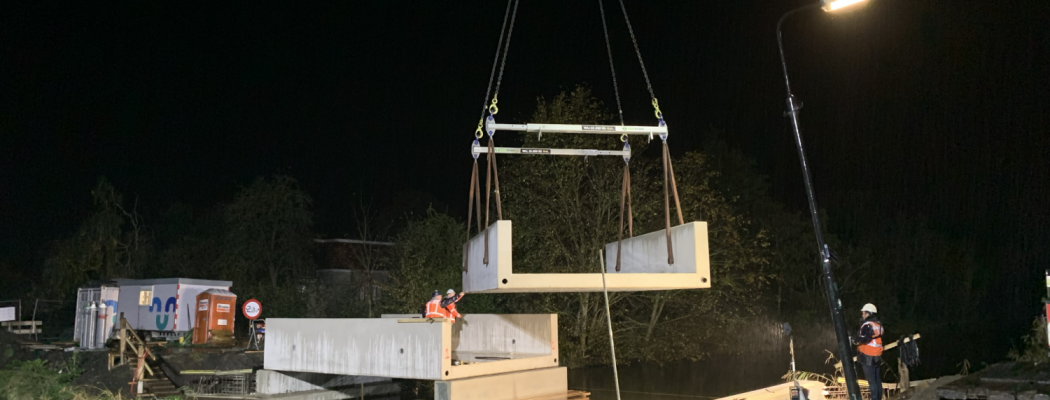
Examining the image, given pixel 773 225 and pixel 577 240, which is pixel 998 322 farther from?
pixel 577 240

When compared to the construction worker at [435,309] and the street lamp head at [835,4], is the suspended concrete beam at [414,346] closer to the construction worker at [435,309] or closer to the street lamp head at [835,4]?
the construction worker at [435,309]

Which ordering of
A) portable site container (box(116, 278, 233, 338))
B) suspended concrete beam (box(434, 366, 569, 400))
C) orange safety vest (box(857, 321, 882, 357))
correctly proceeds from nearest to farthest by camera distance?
orange safety vest (box(857, 321, 882, 357)) < suspended concrete beam (box(434, 366, 569, 400)) < portable site container (box(116, 278, 233, 338))

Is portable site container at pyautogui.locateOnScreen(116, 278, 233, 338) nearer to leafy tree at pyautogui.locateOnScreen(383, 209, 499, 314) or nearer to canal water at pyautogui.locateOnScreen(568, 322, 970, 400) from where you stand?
leafy tree at pyautogui.locateOnScreen(383, 209, 499, 314)

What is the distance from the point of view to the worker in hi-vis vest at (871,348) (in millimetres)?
9555

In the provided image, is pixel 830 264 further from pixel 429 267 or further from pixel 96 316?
pixel 96 316

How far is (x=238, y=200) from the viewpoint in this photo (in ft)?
98.9

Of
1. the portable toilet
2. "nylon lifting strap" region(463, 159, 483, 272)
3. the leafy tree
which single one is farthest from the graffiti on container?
"nylon lifting strap" region(463, 159, 483, 272)

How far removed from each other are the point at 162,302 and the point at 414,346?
1430 centimetres

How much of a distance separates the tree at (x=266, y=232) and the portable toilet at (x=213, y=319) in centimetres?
976

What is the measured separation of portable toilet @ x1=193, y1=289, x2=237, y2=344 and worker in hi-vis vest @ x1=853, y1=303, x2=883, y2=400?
16.3m

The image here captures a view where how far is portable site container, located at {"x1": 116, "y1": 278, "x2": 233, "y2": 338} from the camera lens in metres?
21.1

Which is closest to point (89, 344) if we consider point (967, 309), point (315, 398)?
point (315, 398)

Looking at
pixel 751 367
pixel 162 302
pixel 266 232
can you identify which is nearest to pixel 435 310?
pixel 162 302

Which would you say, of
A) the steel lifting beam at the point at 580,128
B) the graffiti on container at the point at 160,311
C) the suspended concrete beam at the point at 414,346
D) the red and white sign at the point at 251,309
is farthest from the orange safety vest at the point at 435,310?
the graffiti on container at the point at 160,311
